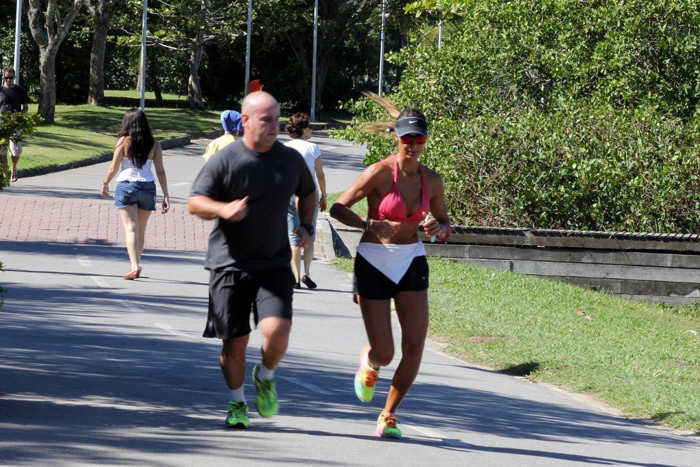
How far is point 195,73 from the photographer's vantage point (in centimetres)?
4656

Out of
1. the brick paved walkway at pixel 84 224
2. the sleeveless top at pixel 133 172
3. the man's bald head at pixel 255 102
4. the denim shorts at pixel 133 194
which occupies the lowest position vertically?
the brick paved walkway at pixel 84 224

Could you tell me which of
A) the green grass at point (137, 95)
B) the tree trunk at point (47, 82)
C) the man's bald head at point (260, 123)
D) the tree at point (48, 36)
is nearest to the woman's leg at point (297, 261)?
the man's bald head at point (260, 123)

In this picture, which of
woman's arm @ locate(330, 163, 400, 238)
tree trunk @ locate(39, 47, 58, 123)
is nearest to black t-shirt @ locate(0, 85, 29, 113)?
tree trunk @ locate(39, 47, 58, 123)

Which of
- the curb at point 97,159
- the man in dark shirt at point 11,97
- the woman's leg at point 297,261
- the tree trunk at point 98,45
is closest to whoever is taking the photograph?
the woman's leg at point 297,261

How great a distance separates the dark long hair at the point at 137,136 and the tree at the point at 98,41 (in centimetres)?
→ 2456

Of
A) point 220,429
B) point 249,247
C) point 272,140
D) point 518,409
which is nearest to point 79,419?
point 220,429

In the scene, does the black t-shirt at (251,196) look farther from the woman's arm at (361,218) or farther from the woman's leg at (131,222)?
the woman's leg at (131,222)

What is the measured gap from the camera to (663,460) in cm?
684

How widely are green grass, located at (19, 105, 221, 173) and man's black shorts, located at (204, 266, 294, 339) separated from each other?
1774cm

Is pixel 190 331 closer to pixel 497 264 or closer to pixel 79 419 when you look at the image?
pixel 79 419

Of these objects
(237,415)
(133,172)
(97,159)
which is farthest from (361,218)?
(97,159)

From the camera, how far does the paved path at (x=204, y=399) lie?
6023 mm

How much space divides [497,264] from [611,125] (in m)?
2.68

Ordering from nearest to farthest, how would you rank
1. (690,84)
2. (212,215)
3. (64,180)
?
(212,215) → (690,84) → (64,180)
